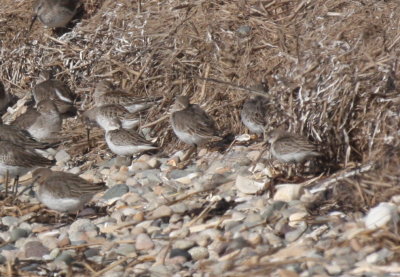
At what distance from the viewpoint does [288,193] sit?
827cm

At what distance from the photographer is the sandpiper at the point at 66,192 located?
8938 millimetres

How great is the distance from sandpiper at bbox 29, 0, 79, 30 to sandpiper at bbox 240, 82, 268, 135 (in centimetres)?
381

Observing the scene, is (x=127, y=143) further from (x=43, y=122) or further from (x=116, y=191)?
(x=43, y=122)

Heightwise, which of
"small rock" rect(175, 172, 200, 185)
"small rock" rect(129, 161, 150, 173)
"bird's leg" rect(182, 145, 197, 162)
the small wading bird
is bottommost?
"small rock" rect(129, 161, 150, 173)

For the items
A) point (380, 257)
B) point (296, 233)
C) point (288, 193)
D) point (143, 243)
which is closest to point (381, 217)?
point (380, 257)

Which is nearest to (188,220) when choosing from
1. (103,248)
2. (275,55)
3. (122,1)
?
(103,248)

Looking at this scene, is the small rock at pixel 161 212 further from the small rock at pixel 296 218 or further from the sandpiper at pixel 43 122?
the sandpiper at pixel 43 122

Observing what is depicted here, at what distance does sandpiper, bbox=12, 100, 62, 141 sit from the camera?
1195cm

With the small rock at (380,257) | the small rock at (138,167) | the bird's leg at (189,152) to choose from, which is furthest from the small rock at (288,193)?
the small rock at (138,167)

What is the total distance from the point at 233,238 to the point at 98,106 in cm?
428

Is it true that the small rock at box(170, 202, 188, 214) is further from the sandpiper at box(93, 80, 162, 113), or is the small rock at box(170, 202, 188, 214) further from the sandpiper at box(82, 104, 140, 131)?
the sandpiper at box(93, 80, 162, 113)

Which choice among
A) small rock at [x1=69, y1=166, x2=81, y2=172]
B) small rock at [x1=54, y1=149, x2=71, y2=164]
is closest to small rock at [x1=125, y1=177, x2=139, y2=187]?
small rock at [x1=69, y1=166, x2=81, y2=172]

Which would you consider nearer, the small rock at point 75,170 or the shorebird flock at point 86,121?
the shorebird flock at point 86,121

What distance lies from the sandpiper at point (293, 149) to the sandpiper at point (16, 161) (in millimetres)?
2716
